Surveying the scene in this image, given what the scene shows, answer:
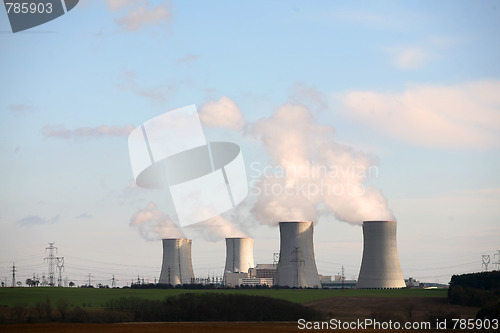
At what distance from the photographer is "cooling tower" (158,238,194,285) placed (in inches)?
2915

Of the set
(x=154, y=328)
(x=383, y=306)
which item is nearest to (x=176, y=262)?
(x=383, y=306)

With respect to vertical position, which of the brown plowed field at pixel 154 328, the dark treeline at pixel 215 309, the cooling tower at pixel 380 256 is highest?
the cooling tower at pixel 380 256

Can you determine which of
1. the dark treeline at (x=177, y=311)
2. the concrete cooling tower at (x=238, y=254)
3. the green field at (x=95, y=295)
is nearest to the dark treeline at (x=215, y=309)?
the dark treeline at (x=177, y=311)

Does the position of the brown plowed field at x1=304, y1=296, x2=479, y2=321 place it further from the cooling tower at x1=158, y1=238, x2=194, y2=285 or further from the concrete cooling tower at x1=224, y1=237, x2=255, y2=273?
the concrete cooling tower at x1=224, y1=237, x2=255, y2=273

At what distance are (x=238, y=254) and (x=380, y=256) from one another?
27331mm

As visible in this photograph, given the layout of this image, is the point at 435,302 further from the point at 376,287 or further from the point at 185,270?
the point at 185,270

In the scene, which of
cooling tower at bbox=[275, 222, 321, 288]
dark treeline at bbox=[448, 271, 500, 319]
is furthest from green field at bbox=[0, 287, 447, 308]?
dark treeline at bbox=[448, 271, 500, 319]

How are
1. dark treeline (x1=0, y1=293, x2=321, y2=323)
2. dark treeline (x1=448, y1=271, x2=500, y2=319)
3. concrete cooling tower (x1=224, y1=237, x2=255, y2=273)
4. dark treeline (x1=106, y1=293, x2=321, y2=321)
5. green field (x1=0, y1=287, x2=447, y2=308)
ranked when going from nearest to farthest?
dark treeline (x1=0, y1=293, x2=321, y2=323) → dark treeline (x1=106, y1=293, x2=321, y2=321) → dark treeline (x1=448, y1=271, x2=500, y2=319) → green field (x1=0, y1=287, x2=447, y2=308) → concrete cooling tower (x1=224, y1=237, x2=255, y2=273)

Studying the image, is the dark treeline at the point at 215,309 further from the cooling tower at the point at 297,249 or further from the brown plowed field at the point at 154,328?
the cooling tower at the point at 297,249

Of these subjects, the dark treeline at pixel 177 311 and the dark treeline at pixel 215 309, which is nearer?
the dark treeline at pixel 177 311

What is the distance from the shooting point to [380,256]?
57.3 meters

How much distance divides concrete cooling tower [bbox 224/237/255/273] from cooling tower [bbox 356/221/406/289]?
75.7 ft

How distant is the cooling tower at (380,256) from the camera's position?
5700 cm

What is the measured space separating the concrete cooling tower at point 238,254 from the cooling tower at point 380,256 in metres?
23.1
